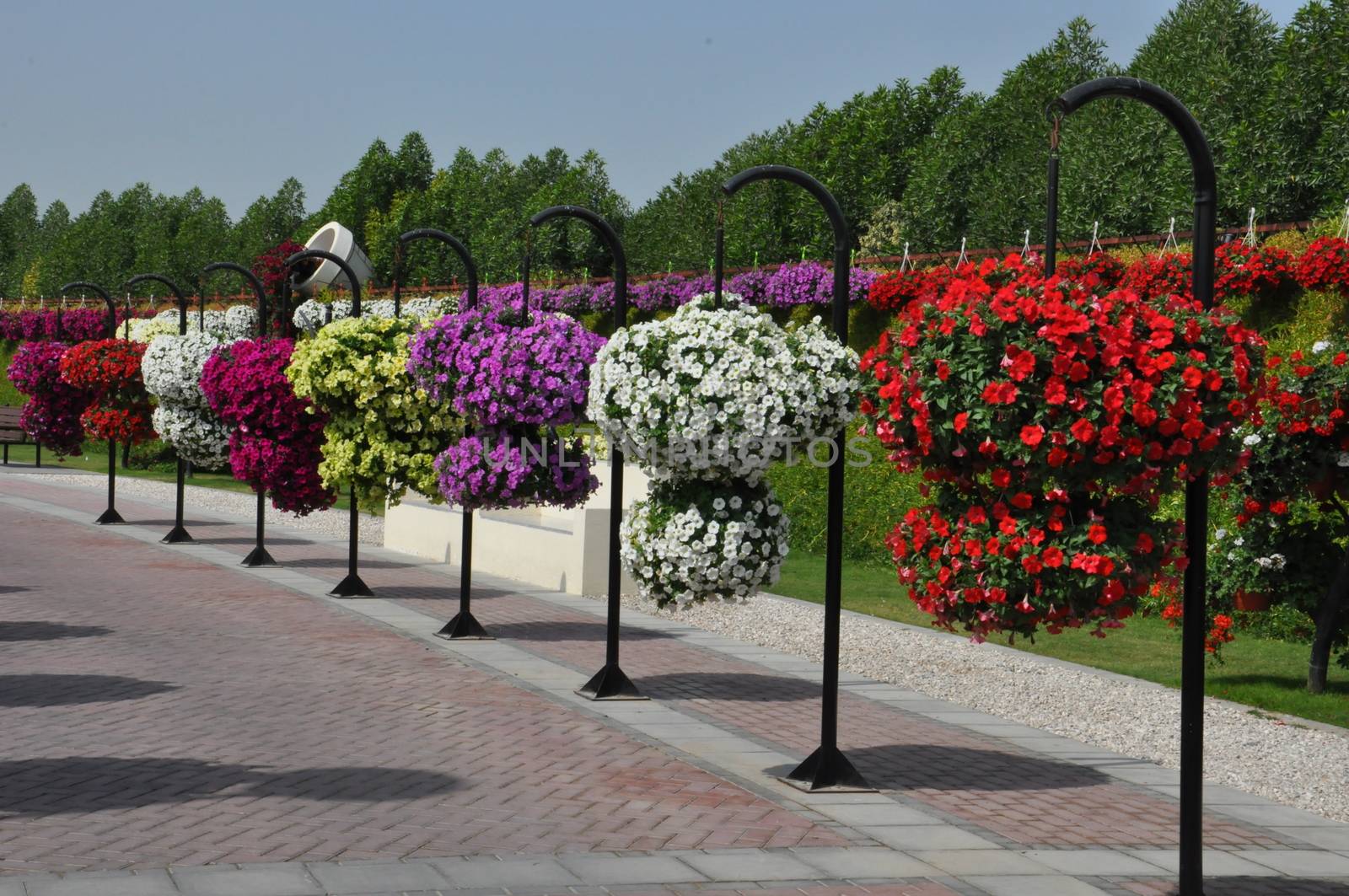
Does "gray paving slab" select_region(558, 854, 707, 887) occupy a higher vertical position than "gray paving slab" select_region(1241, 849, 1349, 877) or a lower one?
higher

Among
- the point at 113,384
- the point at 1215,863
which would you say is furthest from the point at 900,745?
the point at 113,384

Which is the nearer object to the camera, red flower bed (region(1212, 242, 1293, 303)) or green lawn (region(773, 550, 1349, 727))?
green lawn (region(773, 550, 1349, 727))

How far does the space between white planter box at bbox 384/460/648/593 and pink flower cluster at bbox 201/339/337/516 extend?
2.43 meters

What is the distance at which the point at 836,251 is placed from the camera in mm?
8406

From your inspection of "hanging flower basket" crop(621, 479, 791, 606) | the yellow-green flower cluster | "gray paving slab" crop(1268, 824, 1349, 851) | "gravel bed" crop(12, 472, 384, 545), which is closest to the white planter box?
"gravel bed" crop(12, 472, 384, 545)

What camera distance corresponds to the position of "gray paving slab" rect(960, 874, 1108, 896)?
20.5ft

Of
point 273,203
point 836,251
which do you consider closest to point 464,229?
point 273,203

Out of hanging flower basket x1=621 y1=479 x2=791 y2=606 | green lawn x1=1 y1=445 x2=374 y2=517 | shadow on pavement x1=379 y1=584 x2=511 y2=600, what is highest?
hanging flower basket x1=621 y1=479 x2=791 y2=606

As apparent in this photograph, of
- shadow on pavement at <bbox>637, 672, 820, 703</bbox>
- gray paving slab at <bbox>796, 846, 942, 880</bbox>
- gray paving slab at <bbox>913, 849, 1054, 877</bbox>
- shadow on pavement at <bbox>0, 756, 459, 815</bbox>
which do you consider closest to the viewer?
gray paving slab at <bbox>796, 846, 942, 880</bbox>

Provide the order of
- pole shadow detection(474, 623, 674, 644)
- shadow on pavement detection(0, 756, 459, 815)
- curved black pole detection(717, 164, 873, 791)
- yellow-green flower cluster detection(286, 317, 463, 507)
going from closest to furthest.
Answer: shadow on pavement detection(0, 756, 459, 815) < curved black pole detection(717, 164, 873, 791) < pole shadow detection(474, 623, 674, 644) < yellow-green flower cluster detection(286, 317, 463, 507)

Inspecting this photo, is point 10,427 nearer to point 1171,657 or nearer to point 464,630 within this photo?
point 464,630

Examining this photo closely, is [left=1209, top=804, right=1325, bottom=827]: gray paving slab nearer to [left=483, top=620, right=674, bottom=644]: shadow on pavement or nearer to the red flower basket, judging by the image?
[left=483, top=620, right=674, bottom=644]: shadow on pavement

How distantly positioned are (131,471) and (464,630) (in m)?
26.2

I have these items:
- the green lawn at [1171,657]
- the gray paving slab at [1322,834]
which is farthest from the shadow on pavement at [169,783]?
the green lawn at [1171,657]
